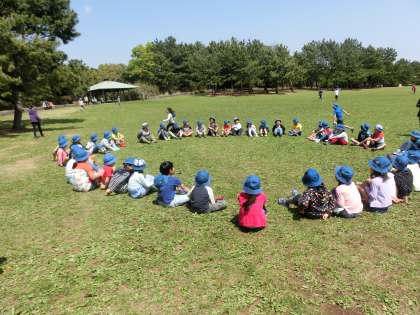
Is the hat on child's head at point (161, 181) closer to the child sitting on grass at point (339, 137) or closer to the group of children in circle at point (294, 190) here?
the group of children in circle at point (294, 190)

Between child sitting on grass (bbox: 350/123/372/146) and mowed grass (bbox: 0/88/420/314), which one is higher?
child sitting on grass (bbox: 350/123/372/146)

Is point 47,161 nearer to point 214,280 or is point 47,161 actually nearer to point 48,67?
point 214,280

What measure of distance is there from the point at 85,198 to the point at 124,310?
5.06 metres

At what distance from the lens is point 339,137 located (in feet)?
45.4

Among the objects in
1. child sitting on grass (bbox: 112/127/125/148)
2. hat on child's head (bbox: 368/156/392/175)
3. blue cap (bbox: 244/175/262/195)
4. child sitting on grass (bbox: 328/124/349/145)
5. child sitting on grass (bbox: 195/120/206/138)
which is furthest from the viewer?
child sitting on grass (bbox: 195/120/206/138)

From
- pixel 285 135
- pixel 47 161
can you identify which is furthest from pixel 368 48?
pixel 47 161

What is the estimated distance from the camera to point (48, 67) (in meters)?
24.9

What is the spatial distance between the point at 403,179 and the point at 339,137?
21.9ft

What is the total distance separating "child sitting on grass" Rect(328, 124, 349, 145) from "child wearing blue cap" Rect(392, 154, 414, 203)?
254 inches

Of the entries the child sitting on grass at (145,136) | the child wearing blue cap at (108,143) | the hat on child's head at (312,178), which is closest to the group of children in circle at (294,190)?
the hat on child's head at (312,178)

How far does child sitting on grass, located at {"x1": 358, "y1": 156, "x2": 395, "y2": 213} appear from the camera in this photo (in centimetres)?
691

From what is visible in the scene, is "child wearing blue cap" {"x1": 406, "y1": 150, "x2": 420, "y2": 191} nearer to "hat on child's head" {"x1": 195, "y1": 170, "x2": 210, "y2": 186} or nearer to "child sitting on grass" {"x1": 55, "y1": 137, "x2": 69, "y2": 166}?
"hat on child's head" {"x1": 195, "y1": 170, "x2": 210, "y2": 186}

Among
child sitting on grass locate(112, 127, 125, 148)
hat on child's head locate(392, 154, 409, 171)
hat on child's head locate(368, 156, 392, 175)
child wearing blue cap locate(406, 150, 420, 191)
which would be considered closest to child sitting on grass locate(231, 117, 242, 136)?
child sitting on grass locate(112, 127, 125, 148)

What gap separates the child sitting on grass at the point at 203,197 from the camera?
7214mm
